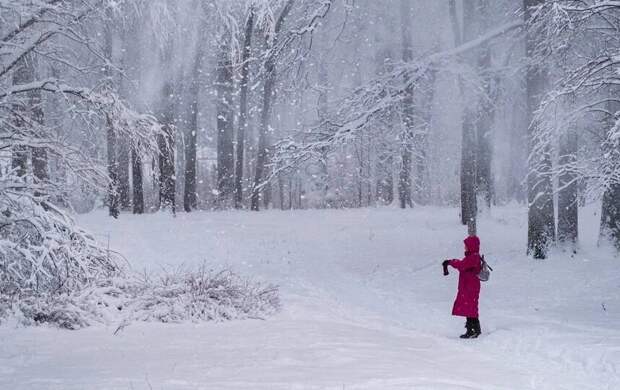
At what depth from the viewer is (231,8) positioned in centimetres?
1025

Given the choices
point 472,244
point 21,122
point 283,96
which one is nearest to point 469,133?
point 283,96

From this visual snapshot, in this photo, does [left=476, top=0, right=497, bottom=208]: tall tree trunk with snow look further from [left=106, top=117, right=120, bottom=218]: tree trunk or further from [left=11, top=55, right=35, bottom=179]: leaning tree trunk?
[left=11, top=55, right=35, bottom=179]: leaning tree trunk

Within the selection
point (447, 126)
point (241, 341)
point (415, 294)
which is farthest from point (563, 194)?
point (447, 126)

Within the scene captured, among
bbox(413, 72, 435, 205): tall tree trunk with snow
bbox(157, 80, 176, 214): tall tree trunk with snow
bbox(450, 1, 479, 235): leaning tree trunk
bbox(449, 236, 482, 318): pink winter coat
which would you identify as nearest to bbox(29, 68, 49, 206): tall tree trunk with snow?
bbox(449, 236, 482, 318): pink winter coat

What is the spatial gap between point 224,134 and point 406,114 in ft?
38.8

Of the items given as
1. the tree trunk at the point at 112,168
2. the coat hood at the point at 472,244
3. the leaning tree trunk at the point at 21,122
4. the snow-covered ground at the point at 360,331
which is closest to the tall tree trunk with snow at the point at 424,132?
the snow-covered ground at the point at 360,331

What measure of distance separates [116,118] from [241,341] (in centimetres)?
354

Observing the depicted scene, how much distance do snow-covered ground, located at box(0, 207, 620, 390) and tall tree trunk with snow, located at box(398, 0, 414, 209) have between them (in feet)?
9.05

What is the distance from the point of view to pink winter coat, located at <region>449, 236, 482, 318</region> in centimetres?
870

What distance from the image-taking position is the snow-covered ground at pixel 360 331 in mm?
5777

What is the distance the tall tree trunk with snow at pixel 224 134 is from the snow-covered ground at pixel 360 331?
6.37 metres

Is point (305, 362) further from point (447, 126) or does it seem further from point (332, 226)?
point (447, 126)

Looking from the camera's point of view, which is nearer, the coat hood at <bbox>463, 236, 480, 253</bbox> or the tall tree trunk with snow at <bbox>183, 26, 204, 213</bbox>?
the coat hood at <bbox>463, 236, 480, 253</bbox>

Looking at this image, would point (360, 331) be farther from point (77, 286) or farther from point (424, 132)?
point (424, 132)
